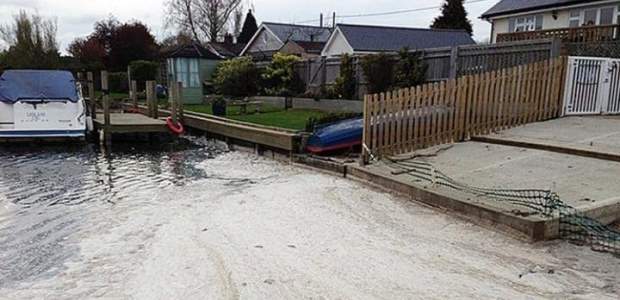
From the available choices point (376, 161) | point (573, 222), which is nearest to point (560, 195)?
point (573, 222)

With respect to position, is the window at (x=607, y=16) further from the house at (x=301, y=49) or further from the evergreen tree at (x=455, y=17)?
the evergreen tree at (x=455, y=17)

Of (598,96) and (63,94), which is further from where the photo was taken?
(63,94)

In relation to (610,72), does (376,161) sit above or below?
below

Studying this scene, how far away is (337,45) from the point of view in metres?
30.6

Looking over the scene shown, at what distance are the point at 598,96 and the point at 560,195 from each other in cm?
628

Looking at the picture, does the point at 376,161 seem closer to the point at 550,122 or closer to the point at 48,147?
the point at 550,122

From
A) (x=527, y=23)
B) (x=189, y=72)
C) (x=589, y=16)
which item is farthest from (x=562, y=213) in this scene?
(x=527, y=23)

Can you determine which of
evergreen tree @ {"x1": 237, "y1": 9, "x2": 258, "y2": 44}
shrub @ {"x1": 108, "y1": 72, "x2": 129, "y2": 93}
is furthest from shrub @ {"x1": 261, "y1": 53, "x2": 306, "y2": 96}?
evergreen tree @ {"x1": 237, "y1": 9, "x2": 258, "y2": 44}

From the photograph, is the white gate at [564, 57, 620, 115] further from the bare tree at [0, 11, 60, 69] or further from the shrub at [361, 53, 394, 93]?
the bare tree at [0, 11, 60, 69]

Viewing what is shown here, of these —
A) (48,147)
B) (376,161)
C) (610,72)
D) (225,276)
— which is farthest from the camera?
(48,147)

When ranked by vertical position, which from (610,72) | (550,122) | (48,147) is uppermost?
(610,72)

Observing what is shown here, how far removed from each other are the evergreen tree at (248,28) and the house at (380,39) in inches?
935

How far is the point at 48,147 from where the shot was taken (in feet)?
45.3

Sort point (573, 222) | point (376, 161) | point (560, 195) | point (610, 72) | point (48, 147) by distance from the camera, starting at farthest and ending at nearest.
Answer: point (48, 147), point (610, 72), point (376, 161), point (560, 195), point (573, 222)
